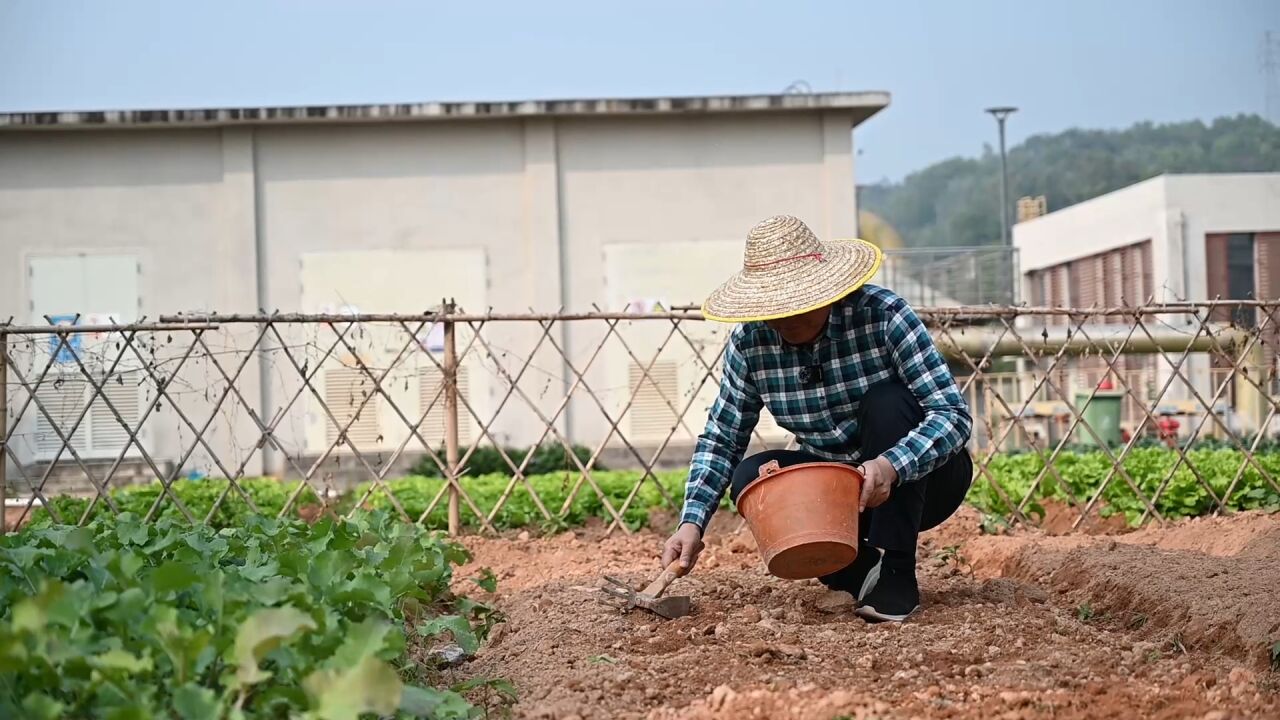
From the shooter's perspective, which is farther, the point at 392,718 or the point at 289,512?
the point at 289,512

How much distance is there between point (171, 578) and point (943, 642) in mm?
1753

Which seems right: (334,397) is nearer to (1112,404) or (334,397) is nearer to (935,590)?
(1112,404)

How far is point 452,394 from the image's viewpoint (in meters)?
5.71

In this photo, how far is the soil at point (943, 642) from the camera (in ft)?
7.83

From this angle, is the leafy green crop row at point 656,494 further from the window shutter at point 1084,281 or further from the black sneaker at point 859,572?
the window shutter at point 1084,281

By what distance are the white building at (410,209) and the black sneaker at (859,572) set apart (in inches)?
292

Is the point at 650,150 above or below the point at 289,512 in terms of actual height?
above

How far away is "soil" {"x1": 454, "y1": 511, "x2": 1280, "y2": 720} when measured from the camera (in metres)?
2.39

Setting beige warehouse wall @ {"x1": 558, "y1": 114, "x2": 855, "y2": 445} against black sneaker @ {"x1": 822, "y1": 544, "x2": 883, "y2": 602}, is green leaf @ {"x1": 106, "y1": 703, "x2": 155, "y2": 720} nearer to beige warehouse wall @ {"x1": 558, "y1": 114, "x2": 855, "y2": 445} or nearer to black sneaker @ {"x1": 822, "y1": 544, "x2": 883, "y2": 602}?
black sneaker @ {"x1": 822, "y1": 544, "x2": 883, "y2": 602}

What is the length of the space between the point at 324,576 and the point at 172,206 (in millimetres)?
9513

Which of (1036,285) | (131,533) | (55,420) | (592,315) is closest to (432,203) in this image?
(55,420)

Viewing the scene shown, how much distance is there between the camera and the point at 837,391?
10.8 ft

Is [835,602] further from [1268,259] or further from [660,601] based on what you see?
[1268,259]

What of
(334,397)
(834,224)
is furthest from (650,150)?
(334,397)
